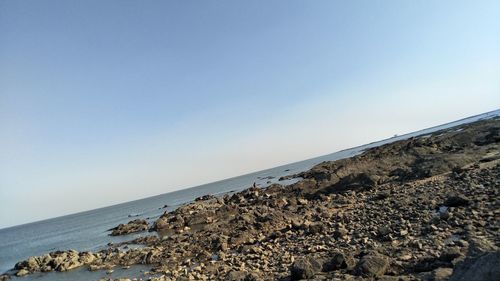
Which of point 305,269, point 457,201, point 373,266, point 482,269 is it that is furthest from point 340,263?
point 457,201

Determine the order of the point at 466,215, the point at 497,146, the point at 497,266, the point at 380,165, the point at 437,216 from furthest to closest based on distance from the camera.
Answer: the point at 380,165, the point at 497,146, the point at 437,216, the point at 466,215, the point at 497,266

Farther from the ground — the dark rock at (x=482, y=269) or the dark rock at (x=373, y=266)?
the dark rock at (x=482, y=269)

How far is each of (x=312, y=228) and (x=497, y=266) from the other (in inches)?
483

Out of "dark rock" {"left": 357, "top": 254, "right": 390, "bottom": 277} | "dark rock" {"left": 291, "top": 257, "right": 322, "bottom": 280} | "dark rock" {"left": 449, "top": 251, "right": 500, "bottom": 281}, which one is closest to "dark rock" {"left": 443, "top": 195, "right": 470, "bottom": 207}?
"dark rock" {"left": 357, "top": 254, "right": 390, "bottom": 277}

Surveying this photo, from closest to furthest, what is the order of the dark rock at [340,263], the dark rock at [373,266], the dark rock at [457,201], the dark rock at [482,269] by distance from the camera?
the dark rock at [482,269] < the dark rock at [373,266] < the dark rock at [340,263] < the dark rock at [457,201]

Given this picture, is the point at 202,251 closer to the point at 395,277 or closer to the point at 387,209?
the point at 387,209

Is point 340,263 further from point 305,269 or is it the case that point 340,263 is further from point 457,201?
point 457,201

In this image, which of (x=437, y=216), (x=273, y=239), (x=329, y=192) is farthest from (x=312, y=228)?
(x=329, y=192)

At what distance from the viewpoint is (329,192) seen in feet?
113

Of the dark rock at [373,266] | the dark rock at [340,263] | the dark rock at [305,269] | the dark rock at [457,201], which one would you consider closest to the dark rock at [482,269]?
the dark rock at [373,266]

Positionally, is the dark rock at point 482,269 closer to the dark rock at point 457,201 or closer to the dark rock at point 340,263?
the dark rock at point 340,263

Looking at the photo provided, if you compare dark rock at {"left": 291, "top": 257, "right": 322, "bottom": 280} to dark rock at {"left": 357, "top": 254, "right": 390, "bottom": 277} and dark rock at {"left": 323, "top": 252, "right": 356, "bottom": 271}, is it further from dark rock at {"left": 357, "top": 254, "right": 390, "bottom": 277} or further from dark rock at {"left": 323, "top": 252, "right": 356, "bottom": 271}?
dark rock at {"left": 357, "top": 254, "right": 390, "bottom": 277}

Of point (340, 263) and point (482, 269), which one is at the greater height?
point (482, 269)

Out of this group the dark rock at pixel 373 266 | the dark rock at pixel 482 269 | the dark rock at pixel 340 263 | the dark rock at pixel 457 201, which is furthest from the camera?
the dark rock at pixel 457 201
